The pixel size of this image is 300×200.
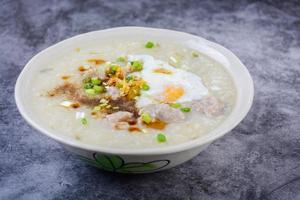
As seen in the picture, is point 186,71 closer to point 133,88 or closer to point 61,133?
point 133,88

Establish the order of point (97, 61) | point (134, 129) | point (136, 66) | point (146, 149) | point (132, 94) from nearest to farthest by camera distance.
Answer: point (146, 149)
point (134, 129)
point (132, 94)
point (136, 66)
point (97, 61)

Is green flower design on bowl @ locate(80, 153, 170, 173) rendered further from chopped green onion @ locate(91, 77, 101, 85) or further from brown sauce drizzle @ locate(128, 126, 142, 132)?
chopped green onion @ locate(91, 77, 101, 85)

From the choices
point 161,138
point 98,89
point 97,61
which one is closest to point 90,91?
point 98,89

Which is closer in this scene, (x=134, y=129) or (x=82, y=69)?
(x=134, y=129)

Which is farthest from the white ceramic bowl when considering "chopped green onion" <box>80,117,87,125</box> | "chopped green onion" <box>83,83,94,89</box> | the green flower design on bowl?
"chopped green onion" <box>83,83,94,89</box>

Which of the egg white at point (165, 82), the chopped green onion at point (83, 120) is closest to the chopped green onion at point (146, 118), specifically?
the egg white at point (165, 82)

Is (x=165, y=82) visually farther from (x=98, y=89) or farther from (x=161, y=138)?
(x=161, y=138)
